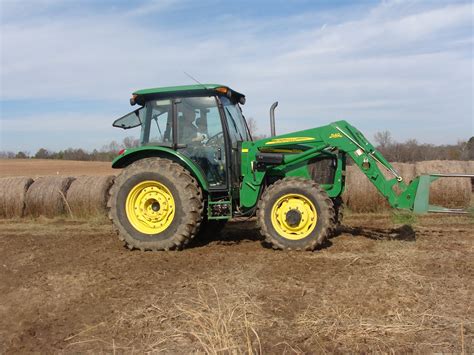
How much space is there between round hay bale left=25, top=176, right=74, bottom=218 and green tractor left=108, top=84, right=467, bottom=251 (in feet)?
13.8

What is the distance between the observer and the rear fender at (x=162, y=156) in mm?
6098

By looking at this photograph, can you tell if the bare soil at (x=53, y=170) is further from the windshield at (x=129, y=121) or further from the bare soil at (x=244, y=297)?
the bare soil at (x=244, y=297)

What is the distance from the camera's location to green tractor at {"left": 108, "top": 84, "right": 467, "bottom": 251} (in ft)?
19.3

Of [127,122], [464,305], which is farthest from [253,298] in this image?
[127,122]

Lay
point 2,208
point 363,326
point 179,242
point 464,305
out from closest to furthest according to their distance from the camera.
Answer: point 363,326 < point 464,305 < point 179,242 < point 2,208

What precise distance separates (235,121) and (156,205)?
5.31ft

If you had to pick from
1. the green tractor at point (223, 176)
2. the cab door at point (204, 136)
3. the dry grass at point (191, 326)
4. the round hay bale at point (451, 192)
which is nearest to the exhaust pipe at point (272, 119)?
the green tractor at point (223, 176)

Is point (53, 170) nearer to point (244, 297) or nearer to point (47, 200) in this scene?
point (47, 200)

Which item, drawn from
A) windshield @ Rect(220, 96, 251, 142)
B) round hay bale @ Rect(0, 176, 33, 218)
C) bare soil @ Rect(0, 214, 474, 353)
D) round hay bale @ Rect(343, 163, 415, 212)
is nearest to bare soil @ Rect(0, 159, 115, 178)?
round hay bale @ Rect(0, 176, 33, 218)

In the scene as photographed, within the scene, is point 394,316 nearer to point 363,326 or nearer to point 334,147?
point 363,326

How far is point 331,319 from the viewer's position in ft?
11.5

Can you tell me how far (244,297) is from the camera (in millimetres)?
4070

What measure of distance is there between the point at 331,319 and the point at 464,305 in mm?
1146

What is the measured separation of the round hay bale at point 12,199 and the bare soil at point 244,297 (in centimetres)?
366
